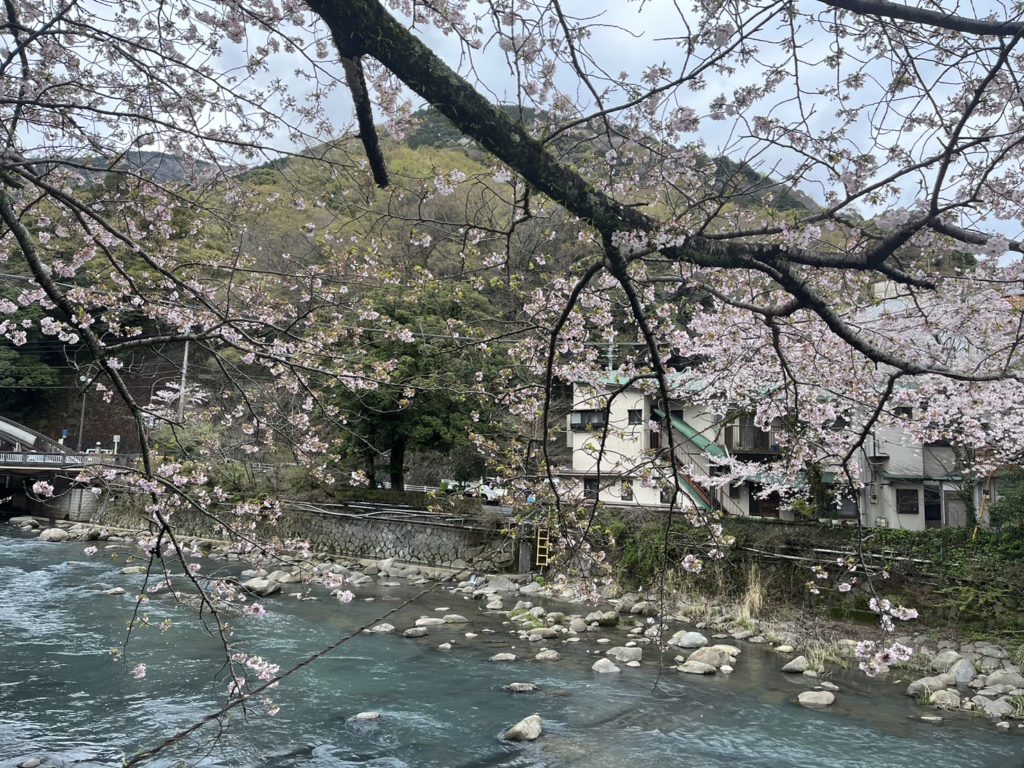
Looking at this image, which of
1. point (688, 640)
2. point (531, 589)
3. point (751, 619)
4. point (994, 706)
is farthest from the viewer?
point (531, 589)

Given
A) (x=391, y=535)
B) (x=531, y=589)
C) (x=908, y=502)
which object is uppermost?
(x=908, y=502)

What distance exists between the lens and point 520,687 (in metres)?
8.00

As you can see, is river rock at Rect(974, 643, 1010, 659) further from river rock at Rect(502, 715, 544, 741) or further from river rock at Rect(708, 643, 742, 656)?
river rock at Rect(502, 715, 544, 741)

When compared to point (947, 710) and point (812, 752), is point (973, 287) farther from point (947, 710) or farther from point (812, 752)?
point (947, 710)

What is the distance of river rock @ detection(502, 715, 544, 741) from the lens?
6559mm

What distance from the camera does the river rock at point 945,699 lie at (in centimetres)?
802

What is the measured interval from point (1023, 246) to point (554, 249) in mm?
3947

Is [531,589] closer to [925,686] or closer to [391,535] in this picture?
[391,535]

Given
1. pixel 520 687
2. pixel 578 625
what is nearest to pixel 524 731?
pixel 520 687

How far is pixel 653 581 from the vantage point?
13188mm

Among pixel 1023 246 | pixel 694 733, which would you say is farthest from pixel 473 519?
pixel 1023 246

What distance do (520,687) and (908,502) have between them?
42.6ft

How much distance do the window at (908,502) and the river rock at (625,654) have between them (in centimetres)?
1041

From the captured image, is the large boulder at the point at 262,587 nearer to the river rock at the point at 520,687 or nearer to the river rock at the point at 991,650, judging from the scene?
the river rock at the point at 520,687
